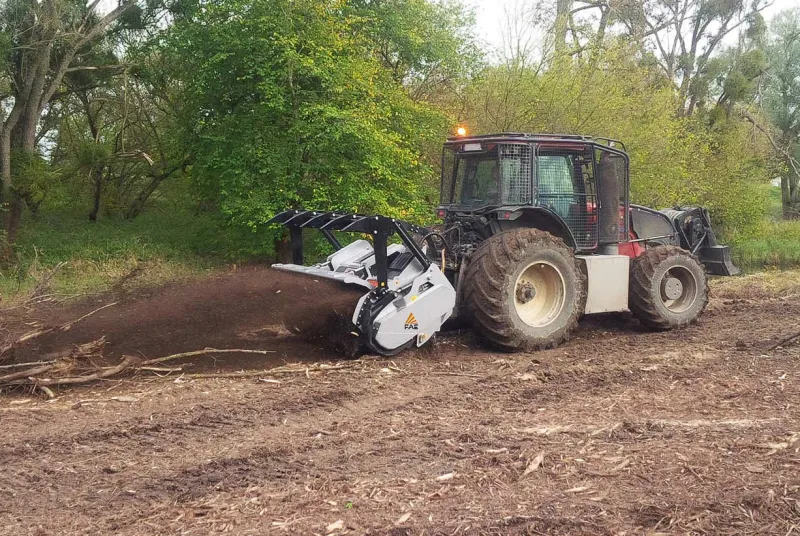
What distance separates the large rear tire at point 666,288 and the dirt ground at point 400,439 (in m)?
0.82

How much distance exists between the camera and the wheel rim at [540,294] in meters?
7.79

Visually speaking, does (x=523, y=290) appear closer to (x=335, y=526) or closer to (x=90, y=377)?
(x=90, y=377)

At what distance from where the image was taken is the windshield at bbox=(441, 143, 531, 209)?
790cm

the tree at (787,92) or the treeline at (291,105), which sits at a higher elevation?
the tree at (787,92)

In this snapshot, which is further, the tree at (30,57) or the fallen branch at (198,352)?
the tree at (30,57)

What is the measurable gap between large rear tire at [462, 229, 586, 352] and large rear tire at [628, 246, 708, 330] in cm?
102

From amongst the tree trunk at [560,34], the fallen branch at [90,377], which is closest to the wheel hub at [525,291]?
the fallen branch at [90,377]

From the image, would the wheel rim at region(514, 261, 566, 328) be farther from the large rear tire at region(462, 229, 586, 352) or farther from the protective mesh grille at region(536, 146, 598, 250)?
the protective mesh grille at region(536, 146, 598, 250)

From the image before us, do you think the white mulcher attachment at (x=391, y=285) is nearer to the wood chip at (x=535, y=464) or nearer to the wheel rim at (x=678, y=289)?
the wood chip at (x=535, y=464)

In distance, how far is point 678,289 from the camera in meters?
9.05

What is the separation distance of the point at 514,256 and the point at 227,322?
3102 mm

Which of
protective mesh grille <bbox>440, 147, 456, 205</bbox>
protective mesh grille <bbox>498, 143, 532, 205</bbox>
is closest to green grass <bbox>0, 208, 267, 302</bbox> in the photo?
protective mesh grille <bbox>440, 147, 456, 205</bbox>

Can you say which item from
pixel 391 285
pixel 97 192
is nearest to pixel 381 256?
pixel 391 285

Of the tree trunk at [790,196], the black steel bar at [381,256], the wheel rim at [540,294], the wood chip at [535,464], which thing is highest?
the tree trunk at [790,196]
